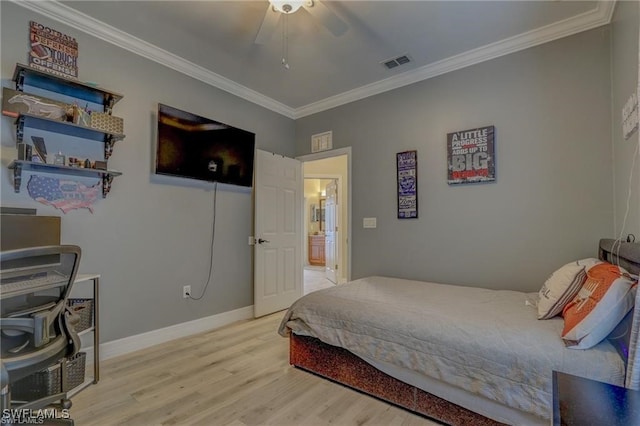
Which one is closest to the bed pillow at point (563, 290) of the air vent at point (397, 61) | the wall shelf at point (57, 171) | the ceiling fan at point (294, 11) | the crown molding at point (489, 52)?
the crown molding at point (489, 52)

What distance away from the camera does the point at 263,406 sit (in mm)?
1933

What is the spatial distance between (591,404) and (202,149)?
129 inches

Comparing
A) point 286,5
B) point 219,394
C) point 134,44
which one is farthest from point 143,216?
point 286,5

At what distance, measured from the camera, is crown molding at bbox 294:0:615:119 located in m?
2.41

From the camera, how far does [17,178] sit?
7.07ft

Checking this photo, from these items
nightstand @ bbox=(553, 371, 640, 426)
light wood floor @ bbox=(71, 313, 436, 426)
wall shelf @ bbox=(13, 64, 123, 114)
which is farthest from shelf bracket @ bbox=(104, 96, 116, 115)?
nightstand @ bbox=(553, 371, 640, 426)

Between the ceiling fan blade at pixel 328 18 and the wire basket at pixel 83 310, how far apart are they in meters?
2.60

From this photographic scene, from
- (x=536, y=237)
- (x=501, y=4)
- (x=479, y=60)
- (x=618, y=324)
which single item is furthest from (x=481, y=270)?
(x=501, y=4)

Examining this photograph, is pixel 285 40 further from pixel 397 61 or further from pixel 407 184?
pixel 407 184

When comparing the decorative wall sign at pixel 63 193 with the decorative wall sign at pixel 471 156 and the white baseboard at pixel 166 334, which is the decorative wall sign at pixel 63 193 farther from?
the decorative wall sign at pixel 471 156

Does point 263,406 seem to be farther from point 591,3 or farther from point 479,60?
point 591,3

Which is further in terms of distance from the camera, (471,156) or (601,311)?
(471,156)

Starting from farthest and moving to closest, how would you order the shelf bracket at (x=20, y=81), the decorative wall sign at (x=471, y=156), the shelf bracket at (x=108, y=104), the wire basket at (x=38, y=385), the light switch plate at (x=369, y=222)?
the light switch plate at (x=369, y=222) < the decorative wall sign at (x=471, y=156) < the shelf bracket at (x=108, y=104) < the shelf bracket at (x=20, y=81) < the wire basket at (x=38, y=385)

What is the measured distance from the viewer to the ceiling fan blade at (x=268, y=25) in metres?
2.01
